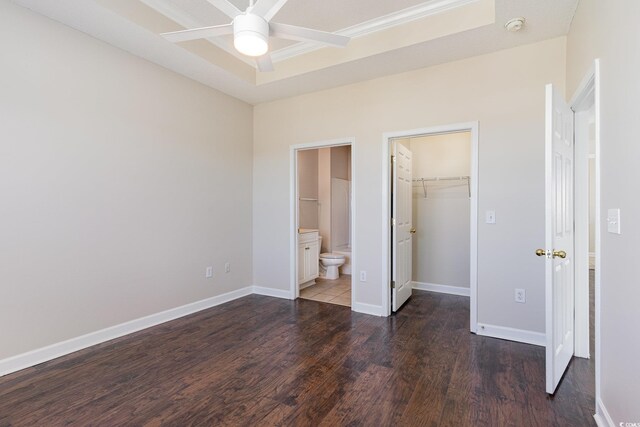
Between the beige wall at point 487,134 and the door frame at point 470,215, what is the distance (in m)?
0.05

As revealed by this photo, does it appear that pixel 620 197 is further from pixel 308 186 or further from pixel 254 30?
pixel 308 186

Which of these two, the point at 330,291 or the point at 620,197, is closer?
the point at 620,197

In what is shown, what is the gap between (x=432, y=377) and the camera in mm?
2230

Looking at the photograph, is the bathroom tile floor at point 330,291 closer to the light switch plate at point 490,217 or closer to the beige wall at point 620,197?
the light switch plate at point 490,217

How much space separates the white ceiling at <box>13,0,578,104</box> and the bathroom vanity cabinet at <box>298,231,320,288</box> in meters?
2.17

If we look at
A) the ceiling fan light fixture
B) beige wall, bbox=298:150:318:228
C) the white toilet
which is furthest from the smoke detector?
the white toilet

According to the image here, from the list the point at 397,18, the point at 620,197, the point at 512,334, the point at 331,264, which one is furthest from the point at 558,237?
the point at 331,264

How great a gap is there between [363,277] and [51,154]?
3.10m

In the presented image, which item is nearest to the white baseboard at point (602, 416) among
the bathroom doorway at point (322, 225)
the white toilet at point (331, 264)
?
the bathroom doorway at point (322, 225)

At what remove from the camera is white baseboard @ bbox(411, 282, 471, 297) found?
4294 millimetres

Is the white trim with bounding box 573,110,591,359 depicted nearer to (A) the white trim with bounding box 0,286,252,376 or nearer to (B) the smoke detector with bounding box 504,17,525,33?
(B) the smoke detector with bounding box 504,17,525,33

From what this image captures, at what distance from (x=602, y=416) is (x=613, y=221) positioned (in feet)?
3.47

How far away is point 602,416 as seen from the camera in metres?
1.69

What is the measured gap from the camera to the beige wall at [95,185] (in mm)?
2291
